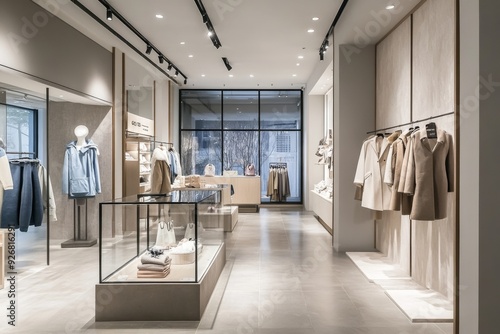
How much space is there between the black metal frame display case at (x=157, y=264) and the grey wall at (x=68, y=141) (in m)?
3.27

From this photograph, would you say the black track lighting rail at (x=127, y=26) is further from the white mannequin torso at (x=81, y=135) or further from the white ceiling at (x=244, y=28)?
the white mannequin torso at (x=81, y=135)

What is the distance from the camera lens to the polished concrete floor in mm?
3141

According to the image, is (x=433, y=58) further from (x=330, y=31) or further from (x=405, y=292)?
(x=330, y=31)

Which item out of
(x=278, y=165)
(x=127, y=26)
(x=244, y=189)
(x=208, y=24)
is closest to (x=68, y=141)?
(x=127, y=26)

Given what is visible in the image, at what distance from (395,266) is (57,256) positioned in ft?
15.8

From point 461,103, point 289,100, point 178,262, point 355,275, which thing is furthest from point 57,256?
point 289,100

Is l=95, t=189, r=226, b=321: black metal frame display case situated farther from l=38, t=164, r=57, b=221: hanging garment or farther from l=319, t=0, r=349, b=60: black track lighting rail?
l=319, t=0, r=349, b=60: black track lighting rail

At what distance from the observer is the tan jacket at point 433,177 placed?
3.61 meters

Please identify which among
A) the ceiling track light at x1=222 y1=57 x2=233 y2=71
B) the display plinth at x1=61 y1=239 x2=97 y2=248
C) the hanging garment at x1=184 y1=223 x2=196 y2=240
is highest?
the ceiling track light at x1=222 y1=57 x2=233 y2=71

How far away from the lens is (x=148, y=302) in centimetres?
327

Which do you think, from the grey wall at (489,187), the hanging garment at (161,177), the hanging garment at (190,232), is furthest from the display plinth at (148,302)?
the hanging garment at (161,177)

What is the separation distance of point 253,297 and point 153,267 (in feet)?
3.58

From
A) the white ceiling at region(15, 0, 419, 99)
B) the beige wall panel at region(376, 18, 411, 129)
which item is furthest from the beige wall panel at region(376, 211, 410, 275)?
the white ceiling at region(15, 0, 419, 99)

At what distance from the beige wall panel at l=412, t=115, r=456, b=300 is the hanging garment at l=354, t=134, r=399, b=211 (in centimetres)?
51
